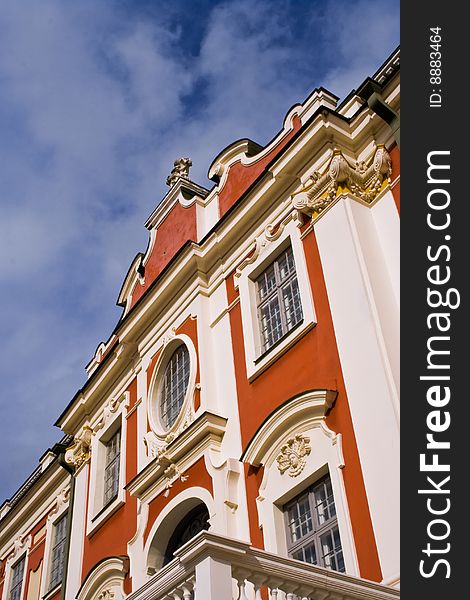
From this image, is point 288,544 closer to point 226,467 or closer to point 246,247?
point 226,467

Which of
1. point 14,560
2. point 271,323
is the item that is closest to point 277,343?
point 271,323

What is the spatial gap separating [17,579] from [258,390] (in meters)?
12.7

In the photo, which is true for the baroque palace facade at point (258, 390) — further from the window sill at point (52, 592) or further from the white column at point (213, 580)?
the window sill at point (52, 592)

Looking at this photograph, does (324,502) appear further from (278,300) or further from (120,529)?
(120,529)

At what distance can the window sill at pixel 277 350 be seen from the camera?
11573mm

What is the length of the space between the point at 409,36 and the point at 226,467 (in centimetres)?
663

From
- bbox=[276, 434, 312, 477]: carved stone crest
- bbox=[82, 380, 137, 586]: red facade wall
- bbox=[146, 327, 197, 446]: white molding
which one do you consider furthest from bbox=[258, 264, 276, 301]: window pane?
bbox=[82, 380, 137, 586]: red facade wall

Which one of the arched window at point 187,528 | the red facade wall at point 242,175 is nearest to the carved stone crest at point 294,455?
the arched window at point 187,528

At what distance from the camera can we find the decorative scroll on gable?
11.9 m

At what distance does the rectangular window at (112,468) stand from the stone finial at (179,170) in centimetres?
585

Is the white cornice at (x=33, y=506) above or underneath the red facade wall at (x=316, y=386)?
above

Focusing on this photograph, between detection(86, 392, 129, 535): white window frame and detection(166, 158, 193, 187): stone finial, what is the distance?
5.11 meters

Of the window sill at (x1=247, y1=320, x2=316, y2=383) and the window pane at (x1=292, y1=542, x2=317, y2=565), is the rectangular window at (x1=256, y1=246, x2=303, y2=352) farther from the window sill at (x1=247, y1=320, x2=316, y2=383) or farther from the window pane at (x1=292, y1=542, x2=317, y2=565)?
the window pane at (x1=292, y1=542, x2=317, y2=565)

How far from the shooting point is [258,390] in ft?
40.0
